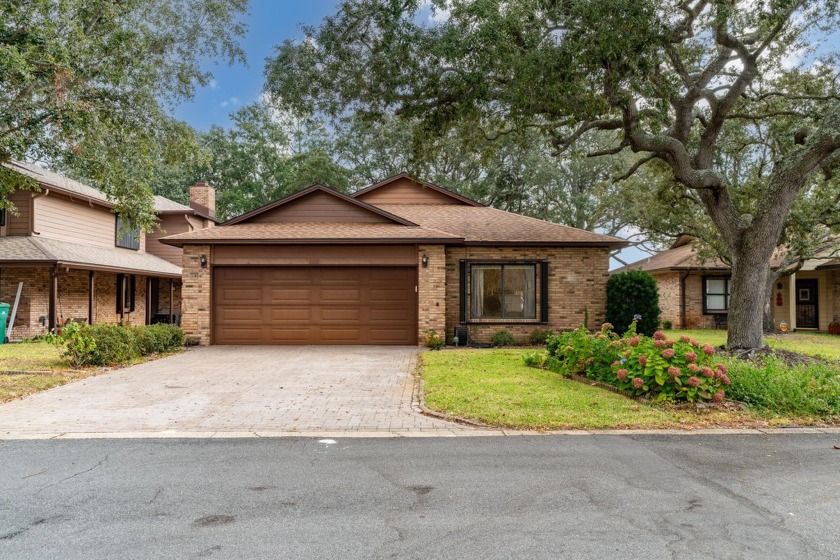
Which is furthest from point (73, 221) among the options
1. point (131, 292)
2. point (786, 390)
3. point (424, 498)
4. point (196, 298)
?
point (786, 390)

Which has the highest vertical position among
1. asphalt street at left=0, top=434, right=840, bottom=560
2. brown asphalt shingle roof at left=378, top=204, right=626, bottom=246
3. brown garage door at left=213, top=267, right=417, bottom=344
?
brown asphalt shingle roof at left=378, top=204, right=626, bottom=246

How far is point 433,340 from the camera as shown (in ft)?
44.4

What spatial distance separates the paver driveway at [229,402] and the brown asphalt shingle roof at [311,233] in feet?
12.7

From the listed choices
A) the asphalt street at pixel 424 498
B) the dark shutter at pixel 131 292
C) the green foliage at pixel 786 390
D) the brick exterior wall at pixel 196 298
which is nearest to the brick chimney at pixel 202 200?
the dark shutter at pixel 131 292

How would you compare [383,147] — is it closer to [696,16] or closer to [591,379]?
[696,16]

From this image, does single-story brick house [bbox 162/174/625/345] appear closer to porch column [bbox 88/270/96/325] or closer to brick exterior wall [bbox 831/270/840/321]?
porch column [bbox 88/270/96/325]

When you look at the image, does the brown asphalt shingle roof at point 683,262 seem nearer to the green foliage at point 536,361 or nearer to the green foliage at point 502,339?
the green foliage at point 502,339

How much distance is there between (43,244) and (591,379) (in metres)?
16.4

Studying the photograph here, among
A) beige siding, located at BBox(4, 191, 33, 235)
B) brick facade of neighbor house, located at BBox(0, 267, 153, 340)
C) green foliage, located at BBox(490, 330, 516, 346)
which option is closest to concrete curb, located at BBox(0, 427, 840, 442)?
green foliage, located at BBox(490, 330, 516, 346)

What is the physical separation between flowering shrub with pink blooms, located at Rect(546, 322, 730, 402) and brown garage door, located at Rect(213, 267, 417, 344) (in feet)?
22.2

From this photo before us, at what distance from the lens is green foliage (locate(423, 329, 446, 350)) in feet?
44.1

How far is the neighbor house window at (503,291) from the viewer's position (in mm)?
14688

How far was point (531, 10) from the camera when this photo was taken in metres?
9.89

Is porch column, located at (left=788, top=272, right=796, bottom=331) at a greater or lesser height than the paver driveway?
greater
